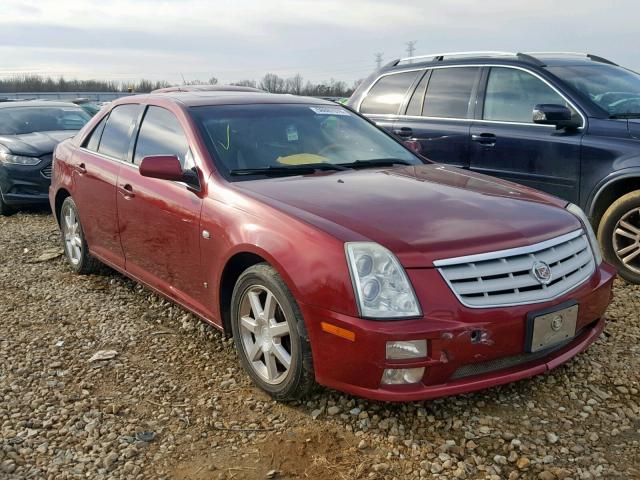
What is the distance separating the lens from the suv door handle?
18.4 feet

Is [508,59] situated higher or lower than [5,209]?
higher

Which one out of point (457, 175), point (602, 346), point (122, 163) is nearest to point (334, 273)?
point (457, 175)

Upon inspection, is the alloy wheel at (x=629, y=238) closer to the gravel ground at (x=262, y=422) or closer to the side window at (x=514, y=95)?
the gravel ground at (x=262, y=422)

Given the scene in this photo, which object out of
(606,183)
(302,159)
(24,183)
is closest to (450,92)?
(606,183)

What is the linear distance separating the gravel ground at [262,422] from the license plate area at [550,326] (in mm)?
380

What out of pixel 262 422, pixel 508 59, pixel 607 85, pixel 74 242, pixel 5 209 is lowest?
pixel 5 209

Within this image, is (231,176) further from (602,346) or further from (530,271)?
(602,346)

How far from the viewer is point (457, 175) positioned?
3938 millimetres

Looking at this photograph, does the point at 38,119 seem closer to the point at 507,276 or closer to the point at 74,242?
the point at 74,242

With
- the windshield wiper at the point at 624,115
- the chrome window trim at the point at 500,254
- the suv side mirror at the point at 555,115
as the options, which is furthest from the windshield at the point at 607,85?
the chrome window trim at the point at 500,254

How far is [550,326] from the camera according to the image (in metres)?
2.82

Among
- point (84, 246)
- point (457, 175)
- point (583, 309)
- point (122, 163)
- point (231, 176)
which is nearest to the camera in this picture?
point (583, 309)

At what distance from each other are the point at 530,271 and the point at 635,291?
2.33 metres

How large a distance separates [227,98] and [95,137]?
1.52 metres
